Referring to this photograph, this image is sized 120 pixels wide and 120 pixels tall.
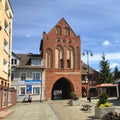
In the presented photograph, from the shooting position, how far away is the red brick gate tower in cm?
5781

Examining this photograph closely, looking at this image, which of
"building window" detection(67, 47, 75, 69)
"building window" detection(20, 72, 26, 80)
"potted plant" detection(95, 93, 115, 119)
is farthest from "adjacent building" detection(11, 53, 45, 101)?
"potted plant" detection(95, 93, 115, 119)

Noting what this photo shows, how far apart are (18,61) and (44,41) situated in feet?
25.3

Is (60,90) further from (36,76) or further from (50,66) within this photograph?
(36,76)

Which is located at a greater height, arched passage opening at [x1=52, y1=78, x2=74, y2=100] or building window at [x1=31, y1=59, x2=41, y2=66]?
building window at [x1=31, y1=59, x2=41, y2=66]

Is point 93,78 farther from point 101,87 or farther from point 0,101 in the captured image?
point 0,101

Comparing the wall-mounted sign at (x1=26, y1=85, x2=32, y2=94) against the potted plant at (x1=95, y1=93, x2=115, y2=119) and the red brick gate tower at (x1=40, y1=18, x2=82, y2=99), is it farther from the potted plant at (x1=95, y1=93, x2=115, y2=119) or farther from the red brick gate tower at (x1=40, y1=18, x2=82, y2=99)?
the potted plant at (x1=95, y1=93, x2=115, y2=119)

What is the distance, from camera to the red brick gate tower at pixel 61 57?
190 ft

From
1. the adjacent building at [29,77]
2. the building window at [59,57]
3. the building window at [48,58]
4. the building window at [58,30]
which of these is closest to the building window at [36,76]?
the adjacent building at [29,77]

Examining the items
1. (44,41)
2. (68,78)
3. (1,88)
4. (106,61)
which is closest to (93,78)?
(106,61)

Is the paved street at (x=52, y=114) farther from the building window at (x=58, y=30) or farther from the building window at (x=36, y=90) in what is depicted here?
the building window at (x=58, y=30)

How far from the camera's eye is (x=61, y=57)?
194 ft

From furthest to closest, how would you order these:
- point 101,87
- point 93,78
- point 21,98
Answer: point 93,78 < point 101,87 < point 21,98

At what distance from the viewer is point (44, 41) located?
58938 mm

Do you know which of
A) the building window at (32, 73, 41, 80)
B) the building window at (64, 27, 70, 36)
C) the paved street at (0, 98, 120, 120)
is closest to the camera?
the paved street at (0, 98, 120, 120)
